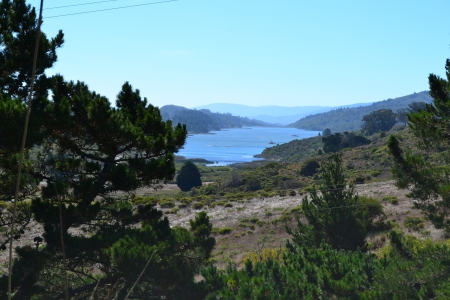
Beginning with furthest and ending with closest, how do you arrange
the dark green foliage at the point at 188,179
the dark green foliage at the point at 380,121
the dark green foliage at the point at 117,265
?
the dark green foliage at the point at 380,121
the dark green foliage at the point at 188,179
the dark green foliage at the point at 117,265

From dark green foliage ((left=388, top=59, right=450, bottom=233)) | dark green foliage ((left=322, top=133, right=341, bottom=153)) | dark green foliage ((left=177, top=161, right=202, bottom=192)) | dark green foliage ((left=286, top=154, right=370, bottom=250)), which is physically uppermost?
dark green foliage ((left=388, top=59, right=450, bottom=233))

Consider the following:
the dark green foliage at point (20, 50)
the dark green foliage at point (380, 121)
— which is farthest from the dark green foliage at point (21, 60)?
the dark green foliage at point (380, 121)

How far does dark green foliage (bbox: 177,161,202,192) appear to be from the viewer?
5286 cm

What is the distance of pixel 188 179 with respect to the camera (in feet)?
174

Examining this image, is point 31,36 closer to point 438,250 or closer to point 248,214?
point 438,250

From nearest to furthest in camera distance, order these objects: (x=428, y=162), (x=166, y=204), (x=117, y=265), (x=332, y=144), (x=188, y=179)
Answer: (x=117, y=265) → (x=428, y=162) → (x=166, y=204) → (x=188, y=179) → (x=332, y=144)

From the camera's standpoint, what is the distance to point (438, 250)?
9719 millimetres

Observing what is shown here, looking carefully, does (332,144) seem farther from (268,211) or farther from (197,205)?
(268,211)

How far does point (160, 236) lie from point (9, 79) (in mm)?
4738

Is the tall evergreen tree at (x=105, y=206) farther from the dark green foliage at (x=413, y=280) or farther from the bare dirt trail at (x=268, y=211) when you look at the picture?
the bare dirt trail at (x=268, y=211)

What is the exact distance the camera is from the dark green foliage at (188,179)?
173ft

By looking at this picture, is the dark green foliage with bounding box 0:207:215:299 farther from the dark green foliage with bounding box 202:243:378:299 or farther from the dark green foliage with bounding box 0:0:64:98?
the dark green foliage with bounding box 0:0:64:98

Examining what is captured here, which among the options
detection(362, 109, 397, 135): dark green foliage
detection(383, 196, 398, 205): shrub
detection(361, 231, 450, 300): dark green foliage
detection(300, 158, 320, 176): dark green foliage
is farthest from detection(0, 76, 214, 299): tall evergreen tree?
detection(362, 109, 397, 135): dark green foliage

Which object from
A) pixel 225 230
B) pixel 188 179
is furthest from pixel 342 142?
pixel 225 230
